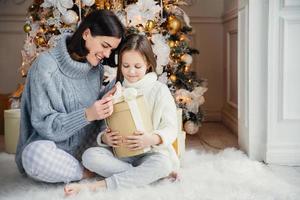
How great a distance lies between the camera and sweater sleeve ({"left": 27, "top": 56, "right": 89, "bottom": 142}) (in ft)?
4.90

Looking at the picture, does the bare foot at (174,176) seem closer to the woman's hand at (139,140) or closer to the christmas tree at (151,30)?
the woman's hand at (139,140)

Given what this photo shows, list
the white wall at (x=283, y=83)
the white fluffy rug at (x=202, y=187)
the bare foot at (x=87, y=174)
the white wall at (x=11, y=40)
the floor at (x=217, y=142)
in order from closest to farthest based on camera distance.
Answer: the white fluffy rug at (x=202, y=187)
the bare foot at (x=87, y=174)
the floor at (x=217, y=142)
the white wall at (x=283, y=83)
the white wall at (x=11, y=40)

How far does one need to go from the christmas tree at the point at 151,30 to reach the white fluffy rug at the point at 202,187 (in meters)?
0.56

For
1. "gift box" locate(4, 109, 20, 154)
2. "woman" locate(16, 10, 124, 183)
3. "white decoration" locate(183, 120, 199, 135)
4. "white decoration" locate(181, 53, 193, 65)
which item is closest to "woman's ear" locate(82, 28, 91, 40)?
"woman" locate(16, 10, 124, 183)

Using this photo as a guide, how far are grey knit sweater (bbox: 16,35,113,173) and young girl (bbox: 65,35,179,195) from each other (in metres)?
0.11

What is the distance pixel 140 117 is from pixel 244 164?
575 mm

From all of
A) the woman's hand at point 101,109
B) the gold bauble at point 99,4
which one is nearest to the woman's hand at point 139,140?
the woman's hand at point 101,109

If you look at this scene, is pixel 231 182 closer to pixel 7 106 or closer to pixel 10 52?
pixel 7 106

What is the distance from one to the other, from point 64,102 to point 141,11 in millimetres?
758

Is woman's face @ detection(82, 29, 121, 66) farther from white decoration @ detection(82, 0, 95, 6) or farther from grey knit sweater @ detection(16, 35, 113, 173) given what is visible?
white decoration @ detection(82, 0, 95, 6)

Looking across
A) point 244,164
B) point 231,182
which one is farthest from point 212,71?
point 231,182

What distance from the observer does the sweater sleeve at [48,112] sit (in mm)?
1494

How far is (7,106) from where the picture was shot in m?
2.65

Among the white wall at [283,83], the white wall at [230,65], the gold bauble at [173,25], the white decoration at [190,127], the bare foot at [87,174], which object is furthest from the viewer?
the white wall at [230,65]
